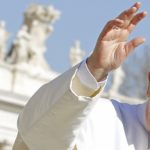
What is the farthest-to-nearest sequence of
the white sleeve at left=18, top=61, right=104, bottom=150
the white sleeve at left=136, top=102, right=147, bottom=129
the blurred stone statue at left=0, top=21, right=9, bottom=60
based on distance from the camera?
the blurred stone statue at left=0, top=21, right=9, bottom=60 → the white sleeve at left=136, top=102, right=147, bottom=129 → the white sleeve at left=18, top=61, right=104, bottom=150

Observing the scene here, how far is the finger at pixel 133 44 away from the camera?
11.4 ft

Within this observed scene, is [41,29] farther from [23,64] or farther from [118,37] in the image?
[118,37]

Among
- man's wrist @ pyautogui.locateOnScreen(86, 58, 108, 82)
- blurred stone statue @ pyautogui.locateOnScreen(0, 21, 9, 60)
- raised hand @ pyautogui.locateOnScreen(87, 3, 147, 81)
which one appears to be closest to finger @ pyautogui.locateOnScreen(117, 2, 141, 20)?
raised hand @ pyautogui.locateOnScreen(87, 3, 147, 81)

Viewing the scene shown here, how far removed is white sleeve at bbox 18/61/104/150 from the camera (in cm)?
341

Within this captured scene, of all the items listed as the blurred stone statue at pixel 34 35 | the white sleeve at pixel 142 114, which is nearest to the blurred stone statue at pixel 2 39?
the blurred stone statue at pixel 34 35

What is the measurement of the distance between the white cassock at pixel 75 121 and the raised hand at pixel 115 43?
1.7 inches

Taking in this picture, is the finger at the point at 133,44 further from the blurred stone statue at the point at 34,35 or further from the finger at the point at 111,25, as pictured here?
the blurred stone statue at the point at 34,35

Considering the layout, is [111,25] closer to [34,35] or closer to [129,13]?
[129,13]

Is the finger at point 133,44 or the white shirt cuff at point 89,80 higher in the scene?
the finger at point 133,44

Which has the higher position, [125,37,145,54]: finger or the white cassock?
[125,37,145,54]: finger

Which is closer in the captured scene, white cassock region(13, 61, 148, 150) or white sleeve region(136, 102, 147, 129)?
white cassock region(13, 61, 148, 150)

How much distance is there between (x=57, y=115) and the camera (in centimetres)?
344

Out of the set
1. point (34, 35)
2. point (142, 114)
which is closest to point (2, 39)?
point (34, 35)

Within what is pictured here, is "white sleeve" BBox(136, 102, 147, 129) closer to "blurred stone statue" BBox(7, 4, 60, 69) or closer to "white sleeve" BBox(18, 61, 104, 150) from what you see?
"white sleeve" BBox(18, 61, 104, 150)
